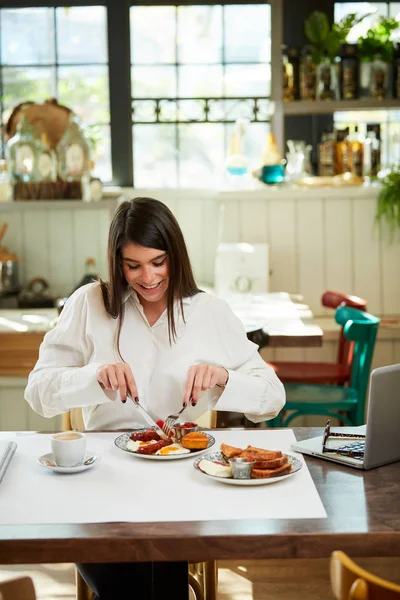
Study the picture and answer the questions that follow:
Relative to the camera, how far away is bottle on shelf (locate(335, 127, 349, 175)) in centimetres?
455

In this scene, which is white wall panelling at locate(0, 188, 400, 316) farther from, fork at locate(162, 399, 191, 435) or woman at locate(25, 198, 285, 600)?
fork at locate(162, 399, 191, 435)

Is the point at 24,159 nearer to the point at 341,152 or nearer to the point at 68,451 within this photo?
the point at 341,152

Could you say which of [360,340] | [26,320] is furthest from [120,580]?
[26,320]

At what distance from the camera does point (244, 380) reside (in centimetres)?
210

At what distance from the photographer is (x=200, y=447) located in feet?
5.99

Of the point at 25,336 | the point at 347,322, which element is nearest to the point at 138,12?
the point at 25,336

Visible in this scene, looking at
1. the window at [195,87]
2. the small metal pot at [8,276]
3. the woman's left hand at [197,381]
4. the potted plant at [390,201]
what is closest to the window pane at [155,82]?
the window at [195,87]

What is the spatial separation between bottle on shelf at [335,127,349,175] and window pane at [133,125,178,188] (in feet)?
2.86

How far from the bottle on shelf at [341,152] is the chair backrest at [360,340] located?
4.59 ft

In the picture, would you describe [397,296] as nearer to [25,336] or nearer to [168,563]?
[25,336]

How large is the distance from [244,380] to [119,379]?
316 millimetres

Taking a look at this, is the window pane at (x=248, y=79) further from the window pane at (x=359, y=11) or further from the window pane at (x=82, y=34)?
the window pane at (x=82, y=34)

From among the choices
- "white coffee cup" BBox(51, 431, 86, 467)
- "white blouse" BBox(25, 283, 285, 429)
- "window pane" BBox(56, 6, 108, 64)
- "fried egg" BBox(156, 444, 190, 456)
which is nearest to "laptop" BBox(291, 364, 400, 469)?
"fried egg" BBox(156, 444, 190, 456)

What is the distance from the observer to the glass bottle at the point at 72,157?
441 centimetres
